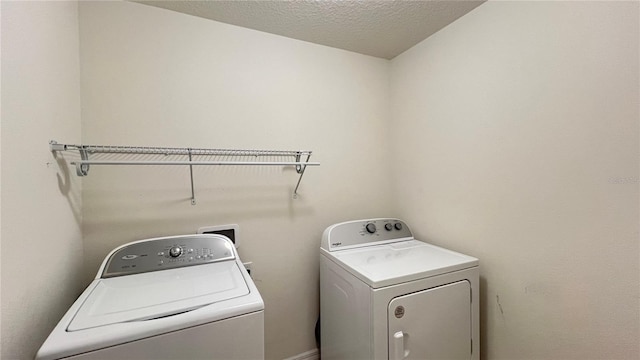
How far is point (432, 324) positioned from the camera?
3.87 ft

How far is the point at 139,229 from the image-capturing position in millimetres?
1330

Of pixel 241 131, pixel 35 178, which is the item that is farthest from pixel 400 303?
pixel 35 178

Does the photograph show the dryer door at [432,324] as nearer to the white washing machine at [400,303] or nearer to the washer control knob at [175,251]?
the white washing machine at [400,303]

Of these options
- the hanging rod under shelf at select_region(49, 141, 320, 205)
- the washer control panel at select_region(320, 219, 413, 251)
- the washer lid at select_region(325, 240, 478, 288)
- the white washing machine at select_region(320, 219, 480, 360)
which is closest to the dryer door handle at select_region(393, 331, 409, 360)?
the white washing machine at select_region(320, 219, 480, 360)

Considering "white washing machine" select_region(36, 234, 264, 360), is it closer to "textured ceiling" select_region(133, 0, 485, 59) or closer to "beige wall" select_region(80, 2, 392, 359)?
"beige wall" select_region(80, 2, 392, 359)

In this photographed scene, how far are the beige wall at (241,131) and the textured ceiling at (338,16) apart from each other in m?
0.09

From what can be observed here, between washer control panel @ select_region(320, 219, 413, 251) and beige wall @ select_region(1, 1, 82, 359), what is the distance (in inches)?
49.7

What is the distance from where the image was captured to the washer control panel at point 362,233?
1.57 m

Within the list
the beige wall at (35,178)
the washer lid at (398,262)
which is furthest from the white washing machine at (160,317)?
the washer lid at (398,262)

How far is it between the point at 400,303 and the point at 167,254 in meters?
1.18

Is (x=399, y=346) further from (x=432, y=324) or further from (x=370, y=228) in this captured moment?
(x=370, y=228)

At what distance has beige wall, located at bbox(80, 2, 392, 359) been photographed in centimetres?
128

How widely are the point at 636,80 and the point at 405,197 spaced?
126 centimetres

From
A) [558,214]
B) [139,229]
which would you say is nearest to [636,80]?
[558,214]
